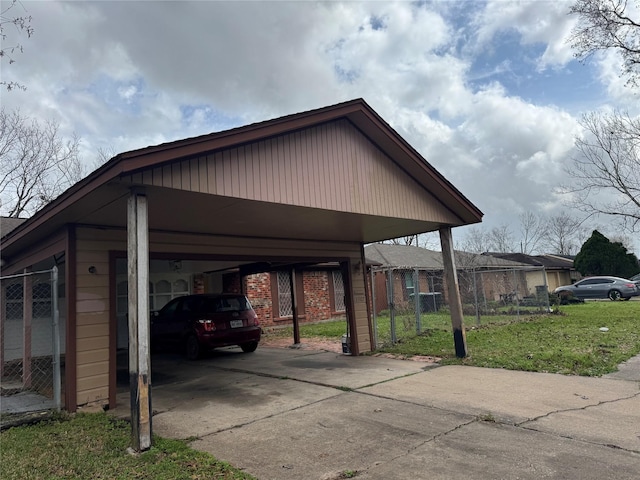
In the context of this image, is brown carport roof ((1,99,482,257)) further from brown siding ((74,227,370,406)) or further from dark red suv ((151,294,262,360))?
dark red suv ((151,294,262,360))

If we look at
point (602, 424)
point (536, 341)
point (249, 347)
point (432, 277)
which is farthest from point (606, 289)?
point (602, 424)

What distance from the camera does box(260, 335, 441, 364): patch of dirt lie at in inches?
334

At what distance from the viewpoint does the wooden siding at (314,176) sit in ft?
15.1

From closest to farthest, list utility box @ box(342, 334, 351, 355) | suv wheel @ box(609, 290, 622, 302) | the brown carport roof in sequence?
the brown carport roof < utility box @ box(342, 334, 351, 355) < suv wheel @ box(609, 290, 622, 302)

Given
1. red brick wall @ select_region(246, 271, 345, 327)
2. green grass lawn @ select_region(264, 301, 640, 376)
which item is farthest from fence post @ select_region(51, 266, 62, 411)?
red brick wall @ select_region(246, 271, 345, 327)

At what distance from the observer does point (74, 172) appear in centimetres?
2125

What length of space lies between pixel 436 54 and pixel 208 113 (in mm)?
7242

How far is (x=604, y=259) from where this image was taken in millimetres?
29391

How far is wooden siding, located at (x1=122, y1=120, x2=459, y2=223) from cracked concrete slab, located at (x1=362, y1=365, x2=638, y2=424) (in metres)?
2.66

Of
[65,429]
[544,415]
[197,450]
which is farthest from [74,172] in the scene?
[544,415]

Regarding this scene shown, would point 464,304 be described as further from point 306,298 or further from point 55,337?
point 55,337

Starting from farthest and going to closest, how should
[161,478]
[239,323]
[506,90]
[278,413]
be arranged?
[506,90] → [239,323] → [278,413] → [161,478]

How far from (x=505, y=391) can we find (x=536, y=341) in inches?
173

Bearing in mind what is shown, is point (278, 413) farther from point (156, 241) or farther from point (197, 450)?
point (156, 241)
